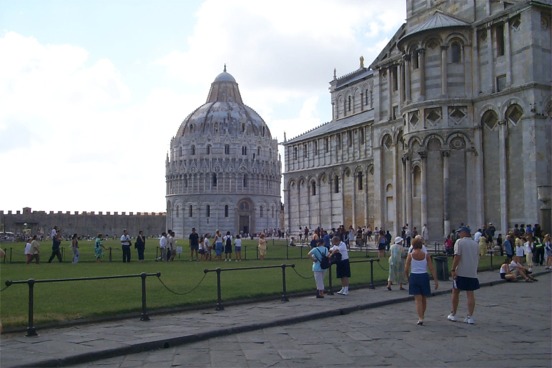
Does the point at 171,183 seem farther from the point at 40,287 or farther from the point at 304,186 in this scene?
the point at 40,287

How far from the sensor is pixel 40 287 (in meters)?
17.3

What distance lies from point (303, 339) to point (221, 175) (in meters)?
102

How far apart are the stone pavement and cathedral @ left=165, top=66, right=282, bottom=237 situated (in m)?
95.4

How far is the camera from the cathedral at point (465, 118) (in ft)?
101

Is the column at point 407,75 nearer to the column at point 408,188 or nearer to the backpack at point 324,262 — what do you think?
the column at point 408,188

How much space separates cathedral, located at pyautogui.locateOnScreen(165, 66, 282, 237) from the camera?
110625mm

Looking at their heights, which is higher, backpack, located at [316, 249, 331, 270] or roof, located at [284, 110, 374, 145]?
roof, located at [284, 110, 374, 145]

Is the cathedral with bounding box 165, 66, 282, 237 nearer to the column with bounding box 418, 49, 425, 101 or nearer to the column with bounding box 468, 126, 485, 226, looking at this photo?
the column with bounding box 418, 49, 425, 101

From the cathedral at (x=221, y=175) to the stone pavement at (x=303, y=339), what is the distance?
95.4m

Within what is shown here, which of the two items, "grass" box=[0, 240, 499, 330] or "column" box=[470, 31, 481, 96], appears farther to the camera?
"column" box=[470, 31, 481, 96]

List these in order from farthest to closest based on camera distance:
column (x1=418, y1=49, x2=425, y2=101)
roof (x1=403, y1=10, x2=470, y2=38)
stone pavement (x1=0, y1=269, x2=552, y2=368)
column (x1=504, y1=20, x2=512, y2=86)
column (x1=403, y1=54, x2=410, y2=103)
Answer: column (x1=403, y1=54, x2=410, y2=103)
column (x1=418, y1=49, x2=425, y2=101)
roof (x1=403, y1=10, x2=470, y2=38)
column (x1=504, y1=20, x2=512, y2=86)
stone pavement (x1=0, y1=269, x2=552, y2=368)

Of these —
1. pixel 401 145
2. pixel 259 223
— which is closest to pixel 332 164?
pixel 401 145

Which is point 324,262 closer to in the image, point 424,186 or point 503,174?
point 503,174

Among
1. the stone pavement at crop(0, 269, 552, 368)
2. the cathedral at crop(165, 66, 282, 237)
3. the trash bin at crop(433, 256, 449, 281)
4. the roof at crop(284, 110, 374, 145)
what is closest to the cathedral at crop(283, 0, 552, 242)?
the trash bin at crop(433, 256, 449, 281)
